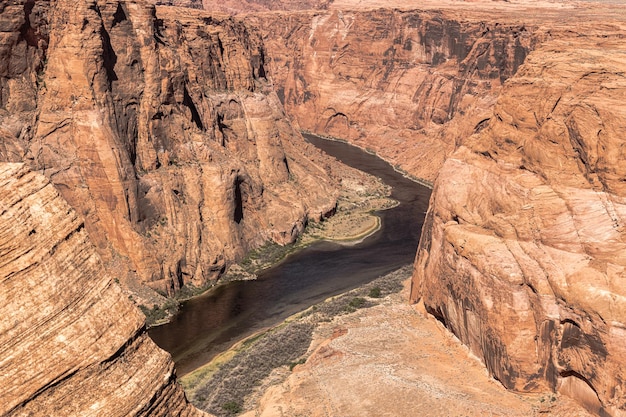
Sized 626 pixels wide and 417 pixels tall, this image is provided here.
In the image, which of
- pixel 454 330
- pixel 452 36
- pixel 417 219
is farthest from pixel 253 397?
pixel 452 36

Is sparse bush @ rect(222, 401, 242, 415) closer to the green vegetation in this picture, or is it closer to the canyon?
the green vegetation

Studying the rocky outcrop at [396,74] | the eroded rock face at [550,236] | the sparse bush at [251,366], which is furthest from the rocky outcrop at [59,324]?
the rocky outcrop at [396,74]

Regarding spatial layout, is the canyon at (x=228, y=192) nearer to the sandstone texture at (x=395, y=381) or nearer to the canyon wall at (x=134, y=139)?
the canyon wall at (x=134, y=139)

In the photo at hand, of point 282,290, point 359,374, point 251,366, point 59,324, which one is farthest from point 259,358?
point 59,324

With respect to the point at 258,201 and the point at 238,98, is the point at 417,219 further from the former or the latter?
the point at 238,98

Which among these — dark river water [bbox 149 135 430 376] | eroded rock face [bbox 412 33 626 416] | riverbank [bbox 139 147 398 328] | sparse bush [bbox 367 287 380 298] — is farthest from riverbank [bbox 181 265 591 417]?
riverbank [bbox 139 147 398 328]

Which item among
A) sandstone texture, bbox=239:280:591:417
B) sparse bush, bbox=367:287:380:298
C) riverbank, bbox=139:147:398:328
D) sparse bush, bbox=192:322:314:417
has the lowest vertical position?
riverbank, bbox=139:147:398:328
